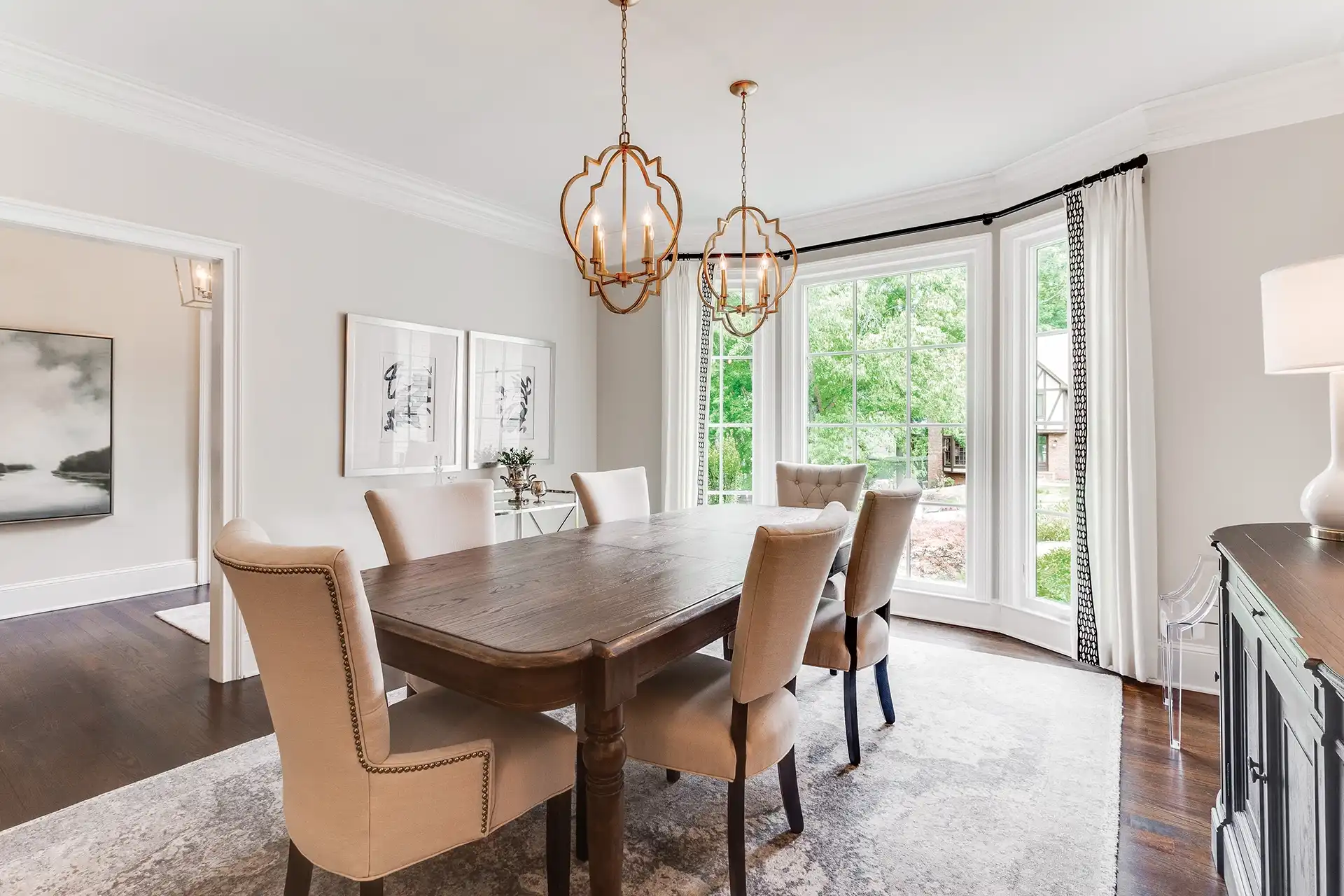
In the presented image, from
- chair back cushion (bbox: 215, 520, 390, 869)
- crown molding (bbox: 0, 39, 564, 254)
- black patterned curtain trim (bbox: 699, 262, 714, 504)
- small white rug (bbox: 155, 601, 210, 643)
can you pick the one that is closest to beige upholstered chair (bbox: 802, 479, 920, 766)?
chair back cushion (bbox: 215, 520, 390, 869)

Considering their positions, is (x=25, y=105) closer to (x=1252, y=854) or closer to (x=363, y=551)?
(x=363, y=551)

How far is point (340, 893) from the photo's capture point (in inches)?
66.3

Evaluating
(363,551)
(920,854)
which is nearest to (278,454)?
(363,551)

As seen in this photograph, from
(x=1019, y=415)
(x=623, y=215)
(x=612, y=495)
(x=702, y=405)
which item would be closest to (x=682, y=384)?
(x=702, y=405)

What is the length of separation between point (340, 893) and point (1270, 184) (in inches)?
167

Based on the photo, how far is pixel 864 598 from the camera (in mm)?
2322

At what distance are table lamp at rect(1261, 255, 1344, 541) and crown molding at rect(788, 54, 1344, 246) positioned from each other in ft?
5.97

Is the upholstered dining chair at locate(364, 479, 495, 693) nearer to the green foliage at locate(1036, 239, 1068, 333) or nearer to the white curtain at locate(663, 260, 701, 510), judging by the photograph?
the white curtain at locate(663, 260, 701, 510)

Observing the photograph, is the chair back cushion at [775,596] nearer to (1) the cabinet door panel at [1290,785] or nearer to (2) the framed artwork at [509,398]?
(1) the cabinet door panel at [1290,785]

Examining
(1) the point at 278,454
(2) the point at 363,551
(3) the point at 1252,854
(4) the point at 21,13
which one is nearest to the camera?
(3) the point at 1252,854

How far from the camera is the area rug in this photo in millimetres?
1728

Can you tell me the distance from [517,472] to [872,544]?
2.50 meters

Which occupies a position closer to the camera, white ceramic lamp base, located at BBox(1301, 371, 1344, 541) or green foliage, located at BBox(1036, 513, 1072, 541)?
white ceramic lamp base, located at BBox(1301, 371, 1344, 541)

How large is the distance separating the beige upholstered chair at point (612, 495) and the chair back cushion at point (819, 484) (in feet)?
3.01
